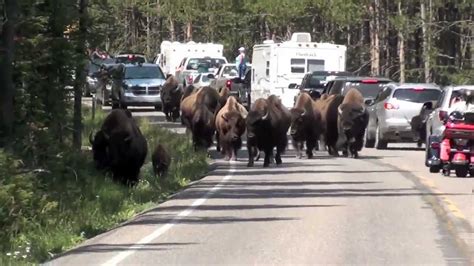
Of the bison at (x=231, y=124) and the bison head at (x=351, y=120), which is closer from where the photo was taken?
the bison at (x=231, y=124)

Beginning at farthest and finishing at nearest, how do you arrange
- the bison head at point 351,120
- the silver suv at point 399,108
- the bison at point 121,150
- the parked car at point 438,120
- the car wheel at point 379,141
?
1. the car wheel at point 379,141
2. the silver suv at point 399,108
3. the bison head at point 351,120
4. the parked car at point 438,120
5. the bison at point 121,150

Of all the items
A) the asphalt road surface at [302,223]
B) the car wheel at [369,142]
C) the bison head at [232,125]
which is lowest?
the car wheel at [369,142]

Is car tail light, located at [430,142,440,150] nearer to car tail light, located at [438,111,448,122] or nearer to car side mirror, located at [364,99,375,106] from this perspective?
car tail light, located at [438,111,448,122]

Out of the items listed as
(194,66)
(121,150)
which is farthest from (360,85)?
(194,66)

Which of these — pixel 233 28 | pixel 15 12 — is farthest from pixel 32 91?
pixel 233 28

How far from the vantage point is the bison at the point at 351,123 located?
31.9 m

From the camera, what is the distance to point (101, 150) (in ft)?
76.3

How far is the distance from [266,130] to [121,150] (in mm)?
6719

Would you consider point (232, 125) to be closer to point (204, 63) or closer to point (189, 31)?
point (204, 63)

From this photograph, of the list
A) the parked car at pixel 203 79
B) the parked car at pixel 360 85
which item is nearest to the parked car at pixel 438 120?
the parked car at pixel 360 85

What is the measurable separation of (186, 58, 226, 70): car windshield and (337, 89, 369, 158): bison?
2742cm

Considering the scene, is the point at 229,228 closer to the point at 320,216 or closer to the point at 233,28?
the point at 320,216

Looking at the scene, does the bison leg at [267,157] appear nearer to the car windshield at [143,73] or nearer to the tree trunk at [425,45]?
the car windshield at [143,73]

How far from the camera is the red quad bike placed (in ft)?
83.7
